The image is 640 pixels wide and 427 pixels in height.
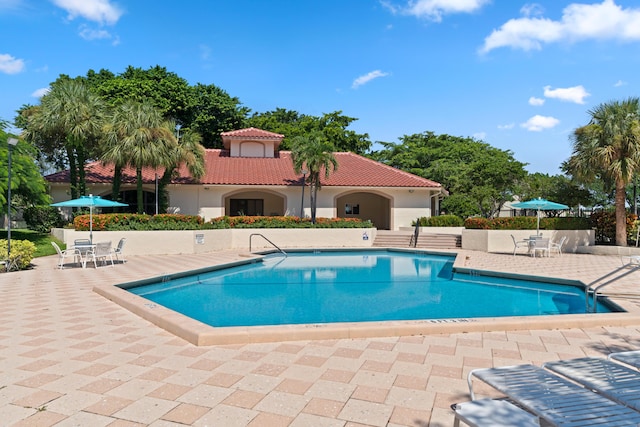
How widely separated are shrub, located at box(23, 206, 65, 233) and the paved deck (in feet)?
57.9

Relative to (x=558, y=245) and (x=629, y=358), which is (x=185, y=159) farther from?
(x=629, y=358)

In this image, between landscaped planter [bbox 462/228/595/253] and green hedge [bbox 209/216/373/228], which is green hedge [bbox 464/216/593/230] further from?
green hedge [bbox 209/216/373/228]

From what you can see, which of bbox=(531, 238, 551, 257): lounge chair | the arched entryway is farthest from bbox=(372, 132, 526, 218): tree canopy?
bbox=(531, 238, 551, 257): lounge chair

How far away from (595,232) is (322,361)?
19815 millimetres

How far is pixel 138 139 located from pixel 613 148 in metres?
20.1

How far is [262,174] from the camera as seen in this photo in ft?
85.3

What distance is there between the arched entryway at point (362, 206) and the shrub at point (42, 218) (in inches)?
710

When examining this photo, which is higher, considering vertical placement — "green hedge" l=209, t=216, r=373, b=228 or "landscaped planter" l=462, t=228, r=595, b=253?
"green hedge" l=209, t=216, r=373, b=228

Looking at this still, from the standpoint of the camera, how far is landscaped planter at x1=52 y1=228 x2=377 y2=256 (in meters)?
16.8

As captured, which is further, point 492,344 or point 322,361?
point 492,344

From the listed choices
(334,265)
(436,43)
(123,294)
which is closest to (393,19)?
(436,43)

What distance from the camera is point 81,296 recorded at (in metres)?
8.45

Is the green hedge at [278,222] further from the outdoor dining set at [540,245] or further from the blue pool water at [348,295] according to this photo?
the outdoor dining set at [540,245]

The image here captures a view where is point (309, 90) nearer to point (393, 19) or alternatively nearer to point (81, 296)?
point (393, 19)
